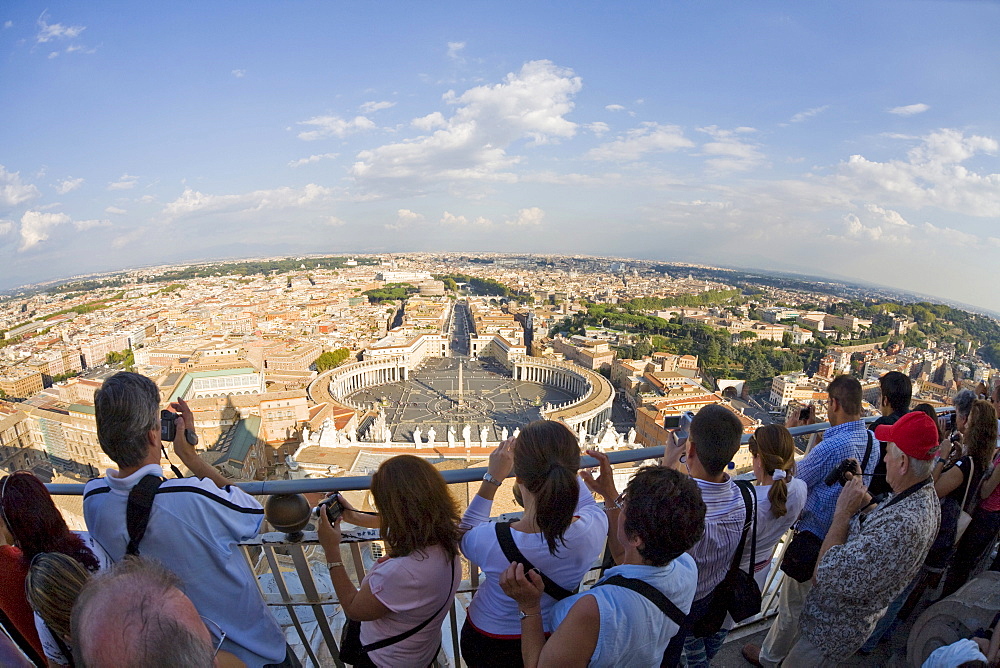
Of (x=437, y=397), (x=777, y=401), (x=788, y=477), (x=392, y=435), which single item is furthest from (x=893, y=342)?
(x=788, y=477)

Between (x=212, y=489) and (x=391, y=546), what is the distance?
453 millimetres

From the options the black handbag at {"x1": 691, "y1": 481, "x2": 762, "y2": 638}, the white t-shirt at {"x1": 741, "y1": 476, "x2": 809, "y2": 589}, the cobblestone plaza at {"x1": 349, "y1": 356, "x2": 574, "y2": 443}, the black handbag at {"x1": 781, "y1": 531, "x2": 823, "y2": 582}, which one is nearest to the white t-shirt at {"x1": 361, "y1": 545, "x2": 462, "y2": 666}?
the black handbag at {"x1": 691, "y1": 481, "x2": 762, "y2": 638}

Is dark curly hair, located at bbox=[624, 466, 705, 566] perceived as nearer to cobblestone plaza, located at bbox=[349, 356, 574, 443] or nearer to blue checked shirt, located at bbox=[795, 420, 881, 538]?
blue checked shirt, located at bbox=[795, 420, 881, 538]

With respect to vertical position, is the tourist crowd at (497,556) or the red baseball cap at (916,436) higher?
the red baseball cap at (916,436)

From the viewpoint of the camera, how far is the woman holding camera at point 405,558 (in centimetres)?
104

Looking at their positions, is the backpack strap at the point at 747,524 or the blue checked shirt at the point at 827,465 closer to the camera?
the backpack strap at the point at 747,524

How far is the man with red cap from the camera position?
1.32 metres

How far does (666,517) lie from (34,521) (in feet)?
4.04

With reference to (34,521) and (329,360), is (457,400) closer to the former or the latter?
(329,360)

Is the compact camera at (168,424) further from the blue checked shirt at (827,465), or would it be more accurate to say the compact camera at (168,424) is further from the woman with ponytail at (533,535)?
the blue checked shirt at (827,465)

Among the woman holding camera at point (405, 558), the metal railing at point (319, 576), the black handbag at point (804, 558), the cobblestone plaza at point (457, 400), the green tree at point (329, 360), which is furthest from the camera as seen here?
the green tree at point (329, 360)

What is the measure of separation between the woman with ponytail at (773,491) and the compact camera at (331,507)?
45.9 inches

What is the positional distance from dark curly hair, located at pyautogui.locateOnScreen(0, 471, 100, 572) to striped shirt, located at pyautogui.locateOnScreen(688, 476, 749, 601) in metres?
1.43

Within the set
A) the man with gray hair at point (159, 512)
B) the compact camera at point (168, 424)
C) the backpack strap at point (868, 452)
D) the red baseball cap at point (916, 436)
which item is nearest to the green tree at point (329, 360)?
the compact camera at point (168, 424)
